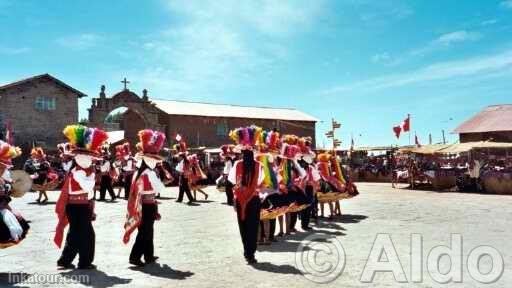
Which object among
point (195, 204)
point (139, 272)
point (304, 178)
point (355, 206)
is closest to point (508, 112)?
point (355, 206)

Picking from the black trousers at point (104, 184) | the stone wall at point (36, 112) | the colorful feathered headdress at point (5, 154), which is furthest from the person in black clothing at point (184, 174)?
the stone wall at point (36, 112)

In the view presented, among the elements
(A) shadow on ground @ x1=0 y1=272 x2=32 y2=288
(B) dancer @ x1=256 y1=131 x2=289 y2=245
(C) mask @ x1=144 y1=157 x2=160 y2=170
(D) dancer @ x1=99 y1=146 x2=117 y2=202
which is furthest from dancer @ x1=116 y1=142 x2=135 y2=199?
(A) shadow on ground @ x1=0 y1=272 x2=32 y2=288

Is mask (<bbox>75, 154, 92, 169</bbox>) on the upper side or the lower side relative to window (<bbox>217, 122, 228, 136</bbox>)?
lower

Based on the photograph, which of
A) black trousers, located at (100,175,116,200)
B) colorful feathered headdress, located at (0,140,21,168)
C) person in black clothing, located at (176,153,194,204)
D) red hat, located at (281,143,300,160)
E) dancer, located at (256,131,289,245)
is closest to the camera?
colorful feathered headdress, located at (0,140,21,168)

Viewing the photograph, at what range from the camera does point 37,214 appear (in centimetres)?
1373

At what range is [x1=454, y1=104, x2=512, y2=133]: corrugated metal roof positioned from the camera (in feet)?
106

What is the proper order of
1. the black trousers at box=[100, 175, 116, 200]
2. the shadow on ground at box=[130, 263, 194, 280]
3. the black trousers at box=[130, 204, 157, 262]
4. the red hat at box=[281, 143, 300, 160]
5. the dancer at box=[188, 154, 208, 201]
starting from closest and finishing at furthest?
1. the shadow on ground at box=[130, 263, 194, 280]
2. the black trousers at box=[130, 204, 157, 262]
3. the red hat at box=[281, 143, 300, 160]
4. the dancer at box=[188, 154, 208, 201]
5. the black trousers at box=[100, 175, 116, 200]

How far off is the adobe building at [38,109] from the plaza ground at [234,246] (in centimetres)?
1963

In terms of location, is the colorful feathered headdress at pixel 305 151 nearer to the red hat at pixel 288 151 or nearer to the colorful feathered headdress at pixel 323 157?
the red hat at pixel 288 151

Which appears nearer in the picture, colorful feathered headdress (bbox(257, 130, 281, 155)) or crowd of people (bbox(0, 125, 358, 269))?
crowd of people (bbox(0, 125, 358, 269))

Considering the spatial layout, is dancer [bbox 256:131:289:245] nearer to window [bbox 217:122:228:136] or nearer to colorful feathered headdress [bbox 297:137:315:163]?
colorful feathered headdress [bbox 297:137:315:163]

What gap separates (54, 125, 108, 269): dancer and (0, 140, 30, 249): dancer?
584 millimetres

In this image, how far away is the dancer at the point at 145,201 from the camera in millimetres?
7023

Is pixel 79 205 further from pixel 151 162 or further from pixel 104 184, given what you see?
pixel 104 184
